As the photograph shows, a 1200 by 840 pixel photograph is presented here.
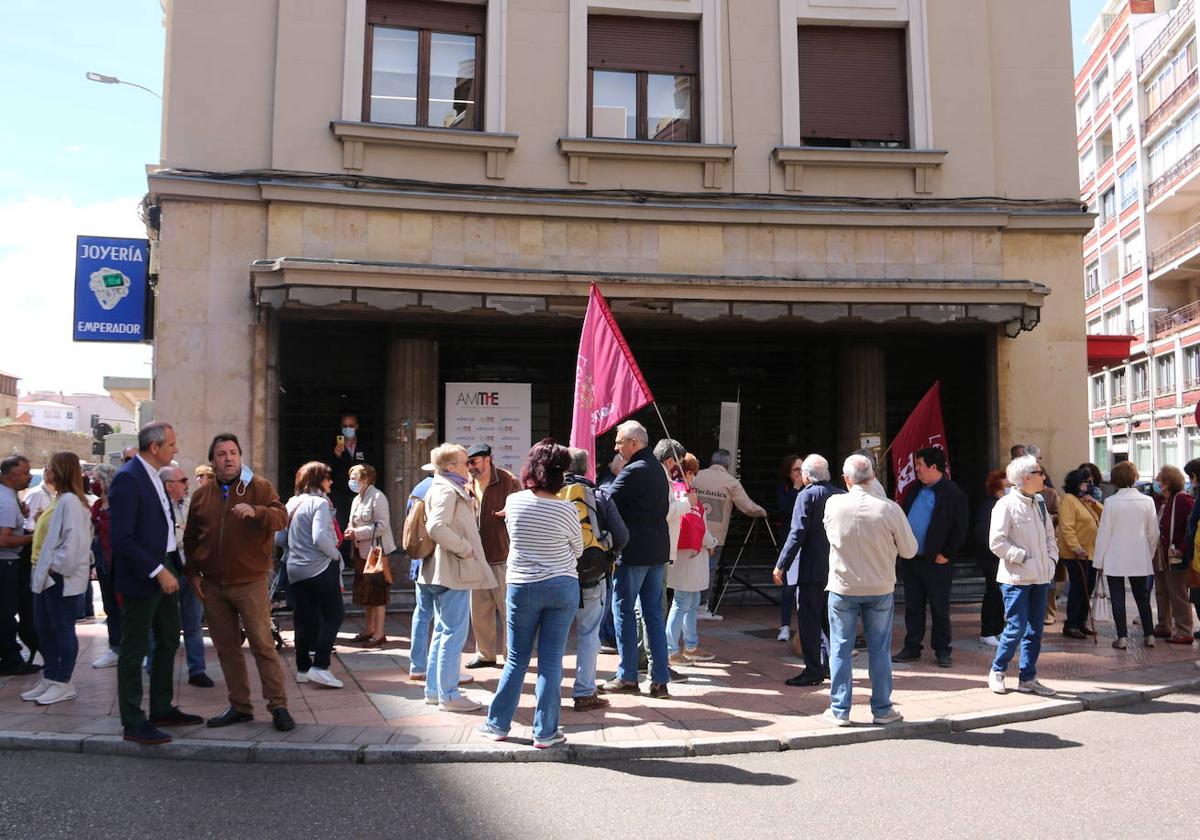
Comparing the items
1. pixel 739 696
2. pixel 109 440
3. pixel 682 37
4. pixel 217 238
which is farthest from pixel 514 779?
pixel 109 440

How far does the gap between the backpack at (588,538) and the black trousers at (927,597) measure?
3.36 meters

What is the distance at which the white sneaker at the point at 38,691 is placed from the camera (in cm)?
671

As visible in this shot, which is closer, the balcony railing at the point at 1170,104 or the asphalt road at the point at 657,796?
the asphalt road at the point at 657,796

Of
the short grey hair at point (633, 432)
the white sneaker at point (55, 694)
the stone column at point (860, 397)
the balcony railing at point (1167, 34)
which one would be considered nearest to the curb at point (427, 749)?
the white sneaker at point (55, 694)

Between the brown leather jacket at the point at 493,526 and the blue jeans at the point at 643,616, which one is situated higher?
the brown leather jacket at the point at 493,526

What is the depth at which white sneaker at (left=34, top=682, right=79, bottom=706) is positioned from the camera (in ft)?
21.9

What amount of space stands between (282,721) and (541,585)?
191cm

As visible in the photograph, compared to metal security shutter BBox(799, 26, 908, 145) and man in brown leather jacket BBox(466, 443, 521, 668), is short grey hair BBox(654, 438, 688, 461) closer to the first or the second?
man in brown leather jacket BBox(466, 443, 521, 668)

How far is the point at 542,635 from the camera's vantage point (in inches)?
220

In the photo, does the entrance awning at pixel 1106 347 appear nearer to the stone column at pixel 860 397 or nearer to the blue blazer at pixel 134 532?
the stone column at pixel 860 397

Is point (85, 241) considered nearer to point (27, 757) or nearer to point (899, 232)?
point (27, 757)

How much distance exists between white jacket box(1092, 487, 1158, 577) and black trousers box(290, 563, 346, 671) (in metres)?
6.93

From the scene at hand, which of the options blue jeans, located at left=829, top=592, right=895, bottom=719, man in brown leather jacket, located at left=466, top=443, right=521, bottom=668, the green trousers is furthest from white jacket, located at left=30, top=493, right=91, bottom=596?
blue jeans, located at left=829, top=592, right=895, bottom=719

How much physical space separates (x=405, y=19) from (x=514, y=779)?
31.5 feet
